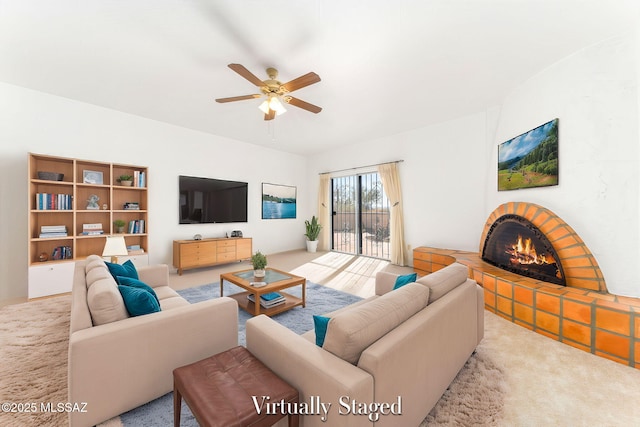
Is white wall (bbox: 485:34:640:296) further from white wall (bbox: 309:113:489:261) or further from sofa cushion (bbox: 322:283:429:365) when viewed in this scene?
sofa cushion (bbox: 322:283:429:365)

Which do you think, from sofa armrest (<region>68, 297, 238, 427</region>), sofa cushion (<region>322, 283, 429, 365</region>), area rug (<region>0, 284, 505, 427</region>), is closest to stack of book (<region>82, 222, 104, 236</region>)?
area rug (<region>0, 284, 505, 427</region>)

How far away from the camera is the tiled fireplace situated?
1.98 metres

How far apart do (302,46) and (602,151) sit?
3.10m

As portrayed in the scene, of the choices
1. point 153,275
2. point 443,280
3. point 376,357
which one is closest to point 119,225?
point 153,275

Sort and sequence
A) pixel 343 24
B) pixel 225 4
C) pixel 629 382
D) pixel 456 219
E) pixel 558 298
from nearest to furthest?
pixel 629 382 → pixel 225 4 → pixel 343 24 → pixel 558 298 → pixel 456 219

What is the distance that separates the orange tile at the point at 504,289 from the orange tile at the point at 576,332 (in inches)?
19.1

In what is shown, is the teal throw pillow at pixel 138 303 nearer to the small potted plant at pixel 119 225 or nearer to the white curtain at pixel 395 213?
the small potted plant at pixel 119 225

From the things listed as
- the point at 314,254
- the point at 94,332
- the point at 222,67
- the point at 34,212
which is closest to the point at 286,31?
the point at 222,67

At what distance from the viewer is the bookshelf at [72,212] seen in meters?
3.29

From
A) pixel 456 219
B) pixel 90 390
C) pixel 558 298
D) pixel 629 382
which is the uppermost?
pixel 456 219

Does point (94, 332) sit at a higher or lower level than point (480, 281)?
higher

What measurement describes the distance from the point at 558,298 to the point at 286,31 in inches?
139

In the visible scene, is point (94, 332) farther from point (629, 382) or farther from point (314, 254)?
point (314, 254)

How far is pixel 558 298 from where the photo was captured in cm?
225
